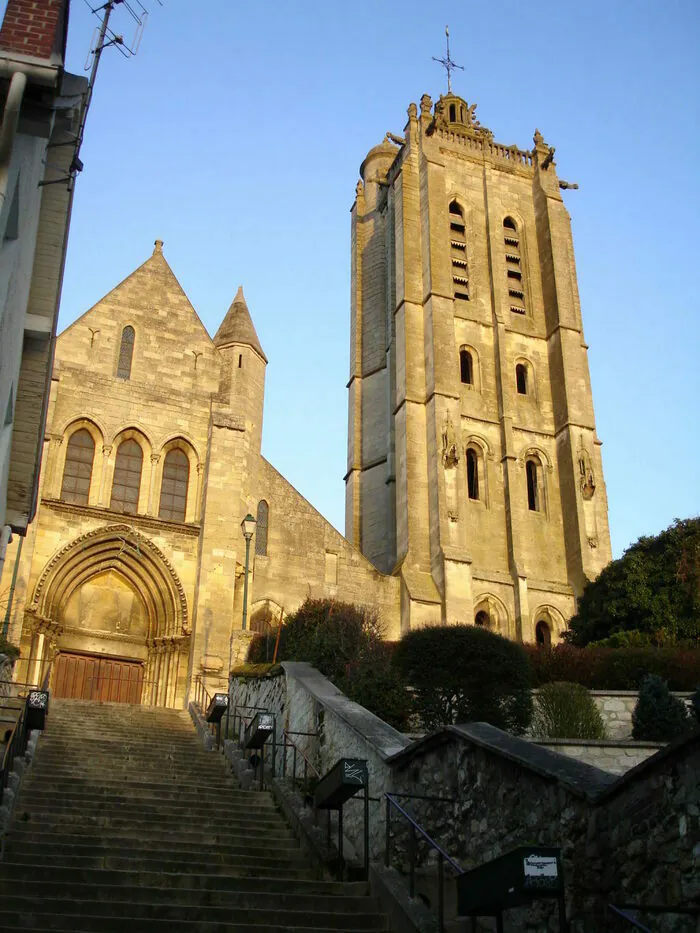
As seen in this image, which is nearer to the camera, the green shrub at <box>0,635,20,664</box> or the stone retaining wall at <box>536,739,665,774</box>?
the stone retaining wall at <box>536,739,665,774</box>

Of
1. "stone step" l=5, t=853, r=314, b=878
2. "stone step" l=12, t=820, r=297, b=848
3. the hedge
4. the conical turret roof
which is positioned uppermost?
the conical turret roof

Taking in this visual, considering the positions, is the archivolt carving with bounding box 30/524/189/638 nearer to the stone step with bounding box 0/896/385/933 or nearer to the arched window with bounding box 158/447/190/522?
the arched window with bounding box 158/447/190/522

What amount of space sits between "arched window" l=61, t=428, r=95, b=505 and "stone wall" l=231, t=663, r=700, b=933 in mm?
12618

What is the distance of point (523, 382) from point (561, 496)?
172 inches

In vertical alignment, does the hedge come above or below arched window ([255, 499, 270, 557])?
below

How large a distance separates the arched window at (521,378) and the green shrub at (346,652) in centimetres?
1553

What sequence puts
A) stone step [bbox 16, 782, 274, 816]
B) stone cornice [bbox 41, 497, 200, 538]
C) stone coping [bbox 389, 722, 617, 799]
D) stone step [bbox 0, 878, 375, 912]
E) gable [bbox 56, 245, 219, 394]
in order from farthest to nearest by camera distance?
gable [bbox 56, 245, 219, 394] → stone cornice [bbox 41, 497, 200, 538] → stone step [bbox 16, 782, 274, 816] → stone step [bbox 0, 878, 375, 912] → stone coping [bbox 389, 722, 617, 799]

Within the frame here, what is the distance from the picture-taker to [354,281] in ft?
124

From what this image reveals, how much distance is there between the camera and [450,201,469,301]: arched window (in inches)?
→ 1312

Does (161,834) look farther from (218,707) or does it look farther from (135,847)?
(218,707)

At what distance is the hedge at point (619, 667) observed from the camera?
1586 cm

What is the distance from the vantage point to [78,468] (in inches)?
859

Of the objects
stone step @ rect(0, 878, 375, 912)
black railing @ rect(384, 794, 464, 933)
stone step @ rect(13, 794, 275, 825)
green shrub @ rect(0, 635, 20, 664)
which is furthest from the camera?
green shrub @ rect(0, 635, 20, 664)

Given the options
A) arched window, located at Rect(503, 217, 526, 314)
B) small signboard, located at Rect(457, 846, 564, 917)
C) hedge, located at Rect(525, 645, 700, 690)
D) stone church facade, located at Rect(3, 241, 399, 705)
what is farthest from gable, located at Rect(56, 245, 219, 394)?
small signboard, located at Rect(457, 846, 564, 917)
